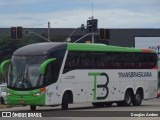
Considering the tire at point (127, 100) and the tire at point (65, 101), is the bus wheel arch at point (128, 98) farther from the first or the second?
the tire at point (65, 101)

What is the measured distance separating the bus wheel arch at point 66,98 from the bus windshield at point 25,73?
186cm

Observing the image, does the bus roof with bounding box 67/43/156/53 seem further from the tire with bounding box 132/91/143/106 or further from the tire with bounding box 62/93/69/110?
the tire with bounding box 132/91/143/106

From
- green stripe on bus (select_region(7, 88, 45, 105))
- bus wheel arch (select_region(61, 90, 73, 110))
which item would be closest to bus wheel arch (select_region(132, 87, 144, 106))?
bus wheel arch (select_region(61, 90, 73, 110))

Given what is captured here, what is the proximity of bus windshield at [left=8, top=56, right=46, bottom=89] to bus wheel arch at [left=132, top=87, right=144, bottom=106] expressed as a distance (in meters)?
9.30

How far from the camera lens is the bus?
91.7 ft

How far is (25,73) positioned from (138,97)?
33.1ft

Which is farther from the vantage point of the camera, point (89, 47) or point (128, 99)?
point (128, 99)

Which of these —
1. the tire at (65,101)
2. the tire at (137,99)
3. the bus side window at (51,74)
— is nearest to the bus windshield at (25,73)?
the bus side window at (51,74)

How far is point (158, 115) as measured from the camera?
2512 cm

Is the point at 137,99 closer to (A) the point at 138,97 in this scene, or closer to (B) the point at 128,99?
(A) the point at 138,97

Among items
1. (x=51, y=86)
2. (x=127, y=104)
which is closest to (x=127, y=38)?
(x=127, y=104)

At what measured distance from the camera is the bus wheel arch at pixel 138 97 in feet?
116

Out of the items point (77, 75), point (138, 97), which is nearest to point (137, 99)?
point (138, 97)

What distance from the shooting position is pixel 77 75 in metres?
30.2
